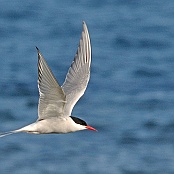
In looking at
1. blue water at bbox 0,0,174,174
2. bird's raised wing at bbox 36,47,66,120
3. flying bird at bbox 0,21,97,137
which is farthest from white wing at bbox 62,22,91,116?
blue water at bbox 0,0,174,174

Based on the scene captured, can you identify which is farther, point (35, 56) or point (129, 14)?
point (129, 14)

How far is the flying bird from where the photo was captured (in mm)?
7703

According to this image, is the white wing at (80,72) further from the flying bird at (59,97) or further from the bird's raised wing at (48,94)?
the bird's raised wing at (48,94)

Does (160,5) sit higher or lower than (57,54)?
higher

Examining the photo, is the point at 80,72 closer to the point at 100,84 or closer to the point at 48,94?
the point at 48,94

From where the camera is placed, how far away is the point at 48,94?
→ 789cm

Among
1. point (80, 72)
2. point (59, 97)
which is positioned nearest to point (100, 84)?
point (80, 72)

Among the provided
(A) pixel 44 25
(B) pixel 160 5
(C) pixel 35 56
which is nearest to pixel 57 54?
(C) pixel 35 56

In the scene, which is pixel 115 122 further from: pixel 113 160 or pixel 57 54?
pixel 57 54

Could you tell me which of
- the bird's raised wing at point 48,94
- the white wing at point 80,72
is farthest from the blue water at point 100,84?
the bird's raised wing at point 48,94

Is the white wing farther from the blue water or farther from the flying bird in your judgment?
the blue water

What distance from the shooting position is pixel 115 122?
43.0 feet

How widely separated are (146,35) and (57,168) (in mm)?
6168

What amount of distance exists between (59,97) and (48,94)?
9 cm
